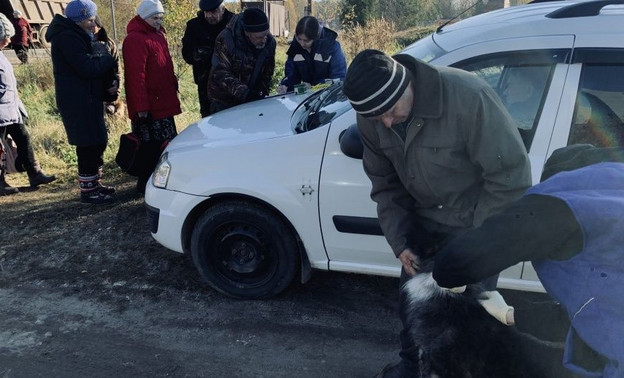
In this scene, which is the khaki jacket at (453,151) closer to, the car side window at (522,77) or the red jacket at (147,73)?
the car side window at (522,77)

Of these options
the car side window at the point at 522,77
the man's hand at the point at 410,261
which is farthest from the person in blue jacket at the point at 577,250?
the car side window at the point at 522,77

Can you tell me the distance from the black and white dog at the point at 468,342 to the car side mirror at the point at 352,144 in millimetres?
964

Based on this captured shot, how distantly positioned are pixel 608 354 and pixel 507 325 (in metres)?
0.66

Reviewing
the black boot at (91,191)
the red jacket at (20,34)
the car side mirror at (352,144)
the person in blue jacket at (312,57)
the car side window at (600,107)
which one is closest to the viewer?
the car side window at (600,107)

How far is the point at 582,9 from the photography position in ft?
9.39

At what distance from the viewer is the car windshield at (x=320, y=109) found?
3.27m

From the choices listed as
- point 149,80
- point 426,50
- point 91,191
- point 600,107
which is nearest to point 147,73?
point 149,80

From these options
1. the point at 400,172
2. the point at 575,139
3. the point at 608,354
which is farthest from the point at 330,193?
the point at 608,354

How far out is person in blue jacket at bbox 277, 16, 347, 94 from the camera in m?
4.94

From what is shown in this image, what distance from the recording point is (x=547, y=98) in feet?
9.04

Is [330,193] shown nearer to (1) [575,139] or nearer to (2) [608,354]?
(1) [575,139]

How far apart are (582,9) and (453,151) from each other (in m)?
1.43

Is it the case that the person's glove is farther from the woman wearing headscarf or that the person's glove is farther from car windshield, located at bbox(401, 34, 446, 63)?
car windshield, located at bbox(401, 34, 446, 63)

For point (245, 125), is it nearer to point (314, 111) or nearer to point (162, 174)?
point (314, 111)
